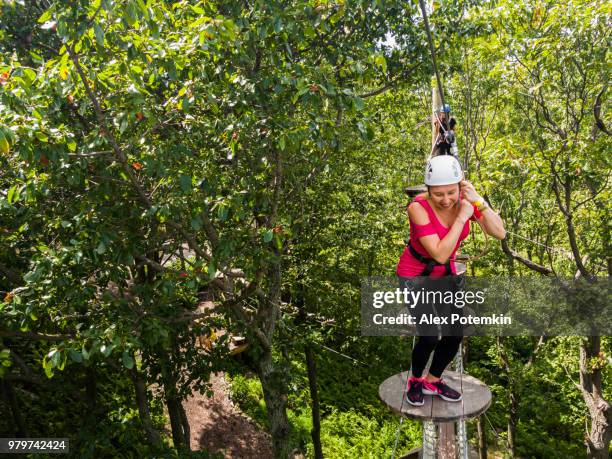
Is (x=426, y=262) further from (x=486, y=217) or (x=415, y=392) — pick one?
(x=415, y=392)

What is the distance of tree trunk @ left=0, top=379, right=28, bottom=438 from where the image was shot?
26.0ft

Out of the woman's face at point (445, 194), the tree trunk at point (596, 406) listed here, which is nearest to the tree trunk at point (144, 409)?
the woman's face at point (445, 194)

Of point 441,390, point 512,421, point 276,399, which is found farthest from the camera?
point 512,421

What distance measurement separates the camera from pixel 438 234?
3.39m

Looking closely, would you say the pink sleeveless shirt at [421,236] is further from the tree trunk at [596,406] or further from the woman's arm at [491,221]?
the tree trunk at [596,406]

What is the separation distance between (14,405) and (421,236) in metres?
8.25

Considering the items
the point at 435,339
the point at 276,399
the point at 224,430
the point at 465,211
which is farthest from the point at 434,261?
the point at 224,430

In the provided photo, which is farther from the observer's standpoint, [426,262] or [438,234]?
[426,262]

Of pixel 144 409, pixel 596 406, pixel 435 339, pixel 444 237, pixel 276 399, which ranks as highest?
pixel 444 237

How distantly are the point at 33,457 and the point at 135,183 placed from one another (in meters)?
6.74

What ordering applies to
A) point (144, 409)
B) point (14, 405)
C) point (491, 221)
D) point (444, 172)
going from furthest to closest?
point (14, 405)
point (144, 409)
point (491, 221)
point (444, 172)

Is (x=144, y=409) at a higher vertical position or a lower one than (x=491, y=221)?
lower

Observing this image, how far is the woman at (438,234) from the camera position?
3244mm

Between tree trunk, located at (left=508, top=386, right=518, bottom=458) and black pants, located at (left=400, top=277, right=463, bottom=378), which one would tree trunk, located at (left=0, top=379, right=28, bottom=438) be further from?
tree trunk, located at (left=508, top=386, right=518, bottom=458)
